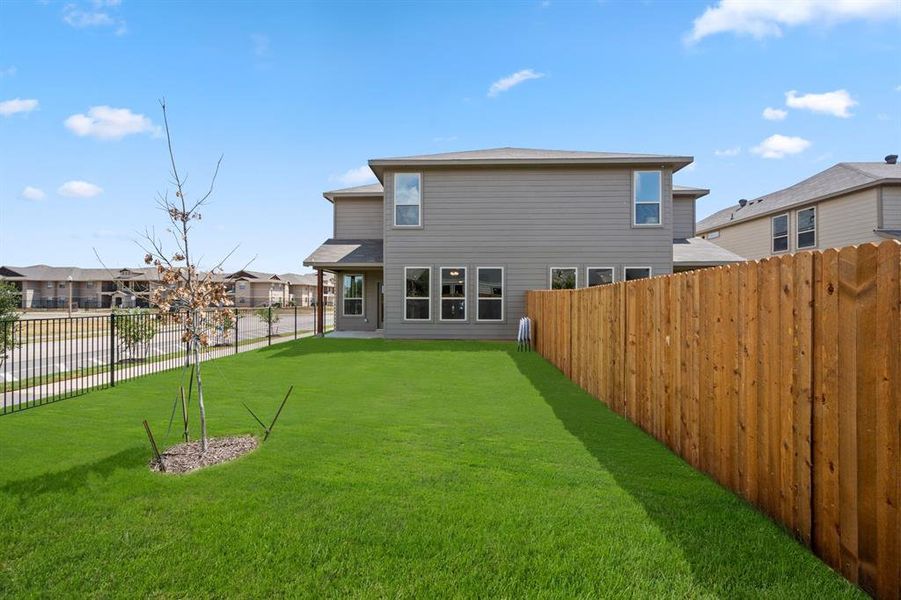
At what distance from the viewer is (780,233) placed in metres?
22.5

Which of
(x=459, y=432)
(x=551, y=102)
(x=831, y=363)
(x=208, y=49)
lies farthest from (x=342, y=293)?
(x=831, y=363)

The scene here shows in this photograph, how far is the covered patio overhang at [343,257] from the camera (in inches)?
607

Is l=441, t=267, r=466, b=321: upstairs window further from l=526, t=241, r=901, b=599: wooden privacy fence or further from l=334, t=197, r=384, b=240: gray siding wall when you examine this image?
l=526, t=241, r=901, b=599: wooden privacy fence

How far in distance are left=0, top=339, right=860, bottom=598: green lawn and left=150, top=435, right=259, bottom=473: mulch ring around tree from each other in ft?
0.70

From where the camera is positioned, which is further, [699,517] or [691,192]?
[691,192]

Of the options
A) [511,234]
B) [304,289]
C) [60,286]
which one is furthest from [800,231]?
[60,286]

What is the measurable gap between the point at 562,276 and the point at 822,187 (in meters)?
15.4

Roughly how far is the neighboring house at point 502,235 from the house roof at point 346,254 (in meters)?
1.35

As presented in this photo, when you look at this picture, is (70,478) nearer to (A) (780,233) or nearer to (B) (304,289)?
(A) (780,233)

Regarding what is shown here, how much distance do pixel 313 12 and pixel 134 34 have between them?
13.9 ft

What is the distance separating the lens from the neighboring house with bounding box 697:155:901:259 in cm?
1748

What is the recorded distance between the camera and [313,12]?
11.6 metres

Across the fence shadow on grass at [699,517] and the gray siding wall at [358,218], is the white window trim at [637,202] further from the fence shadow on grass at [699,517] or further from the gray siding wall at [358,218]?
the fence shadow on grass at [699,517]

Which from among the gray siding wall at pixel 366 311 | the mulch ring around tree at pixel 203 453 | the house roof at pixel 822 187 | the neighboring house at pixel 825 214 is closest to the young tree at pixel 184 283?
the mulch ring around tree at pixel 203 453
